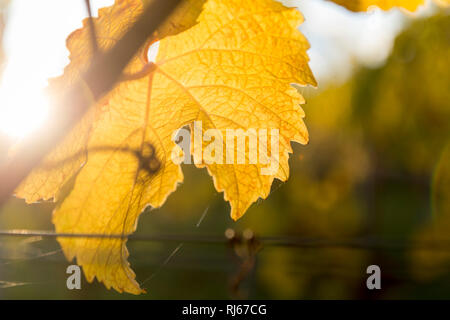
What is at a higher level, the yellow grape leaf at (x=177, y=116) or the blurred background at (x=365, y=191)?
the blurred background at (x=365, y=191)

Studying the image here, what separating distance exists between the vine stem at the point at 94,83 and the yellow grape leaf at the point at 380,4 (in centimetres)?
6

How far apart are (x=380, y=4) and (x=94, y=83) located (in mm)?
A: 116

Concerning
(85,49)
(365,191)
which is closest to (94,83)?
(85,49)

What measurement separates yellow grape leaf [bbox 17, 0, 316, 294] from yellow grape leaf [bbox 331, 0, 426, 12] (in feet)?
0.06

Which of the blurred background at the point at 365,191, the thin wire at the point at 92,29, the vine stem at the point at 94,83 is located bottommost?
the vine stem at the point at 94,83

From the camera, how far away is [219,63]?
0.19 meters

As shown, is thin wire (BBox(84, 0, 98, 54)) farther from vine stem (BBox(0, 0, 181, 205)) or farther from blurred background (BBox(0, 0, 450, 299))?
blurred background (BBox(0, 0, 450, 299))

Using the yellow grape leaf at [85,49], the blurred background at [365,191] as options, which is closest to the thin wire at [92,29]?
the yellow grape leaf at [85,49]

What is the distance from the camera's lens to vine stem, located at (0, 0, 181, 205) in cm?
15

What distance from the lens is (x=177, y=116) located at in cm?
21

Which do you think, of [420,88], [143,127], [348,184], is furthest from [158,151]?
[420,88]

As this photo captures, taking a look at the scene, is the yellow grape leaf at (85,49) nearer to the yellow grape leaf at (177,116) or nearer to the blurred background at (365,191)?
the yellow grape leaf at (177,116)

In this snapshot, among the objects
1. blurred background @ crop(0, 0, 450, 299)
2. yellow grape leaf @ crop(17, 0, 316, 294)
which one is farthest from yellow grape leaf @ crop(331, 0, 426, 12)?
blurred background @ crop(0, 0, 450, 299)

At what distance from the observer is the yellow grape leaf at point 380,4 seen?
0.16m
